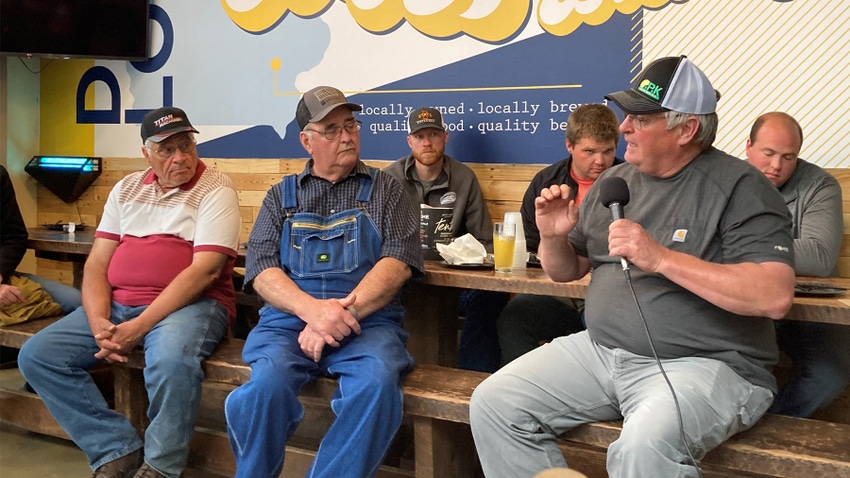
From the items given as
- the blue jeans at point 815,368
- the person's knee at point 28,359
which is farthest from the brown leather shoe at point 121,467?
the blue jeans at point 815,368

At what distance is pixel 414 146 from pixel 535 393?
2.12 meters

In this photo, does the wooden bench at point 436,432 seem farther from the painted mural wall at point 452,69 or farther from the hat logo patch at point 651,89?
the painted mural wall at point 452,69

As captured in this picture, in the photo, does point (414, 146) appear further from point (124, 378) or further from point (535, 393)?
point (535, 393)

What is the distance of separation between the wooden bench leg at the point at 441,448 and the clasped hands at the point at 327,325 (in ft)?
1.27

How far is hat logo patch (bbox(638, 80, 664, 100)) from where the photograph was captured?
243cm

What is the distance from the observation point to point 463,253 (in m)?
3.31

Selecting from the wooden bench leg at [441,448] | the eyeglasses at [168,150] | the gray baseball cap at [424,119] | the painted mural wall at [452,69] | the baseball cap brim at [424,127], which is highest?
the painted mural wall at [452,69]

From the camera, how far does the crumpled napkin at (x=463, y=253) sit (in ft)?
10.8

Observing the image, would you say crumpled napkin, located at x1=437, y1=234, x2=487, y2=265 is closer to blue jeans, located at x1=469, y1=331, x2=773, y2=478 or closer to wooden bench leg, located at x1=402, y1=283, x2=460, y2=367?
wooden bench leg, located at x1=402, y1=283, x2=460, y2=367

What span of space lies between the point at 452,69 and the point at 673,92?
2.29 meters

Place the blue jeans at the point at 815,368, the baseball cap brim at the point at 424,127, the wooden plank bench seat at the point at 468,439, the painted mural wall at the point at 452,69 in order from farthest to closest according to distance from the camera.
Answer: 1. the baseball cap brim at the point at 424,127
2. the painted mural wall at the point at 452,69
3. the blue jeans at the point at 815,368
4. the wooden plank bench seat at the point at 468,439

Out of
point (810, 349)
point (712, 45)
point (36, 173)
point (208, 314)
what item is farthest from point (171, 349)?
point (36, 173)

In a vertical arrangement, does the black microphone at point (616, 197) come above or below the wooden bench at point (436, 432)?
above

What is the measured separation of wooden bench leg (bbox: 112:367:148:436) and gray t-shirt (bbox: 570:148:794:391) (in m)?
1.99
